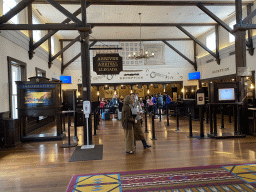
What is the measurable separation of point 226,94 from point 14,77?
26.3 feet

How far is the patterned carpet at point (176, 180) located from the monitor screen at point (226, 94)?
10.3ft

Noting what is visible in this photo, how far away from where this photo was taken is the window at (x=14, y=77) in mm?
7285

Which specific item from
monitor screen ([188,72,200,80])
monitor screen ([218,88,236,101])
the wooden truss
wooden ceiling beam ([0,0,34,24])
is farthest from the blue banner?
monitor screen ([188,72,200,80])

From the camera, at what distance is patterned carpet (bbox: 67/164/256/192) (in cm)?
316

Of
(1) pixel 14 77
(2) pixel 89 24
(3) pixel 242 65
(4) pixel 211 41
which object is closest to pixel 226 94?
(3) pixel 242 65

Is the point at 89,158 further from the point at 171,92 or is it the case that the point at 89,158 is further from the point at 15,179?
the point at 171,92

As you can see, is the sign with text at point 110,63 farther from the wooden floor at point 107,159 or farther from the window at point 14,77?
the window at point 14,77

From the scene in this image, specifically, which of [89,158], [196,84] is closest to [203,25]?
[196,84]

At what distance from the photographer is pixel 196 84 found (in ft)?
56.0

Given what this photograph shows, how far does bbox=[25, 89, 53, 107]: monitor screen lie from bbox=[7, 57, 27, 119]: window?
0.76 m

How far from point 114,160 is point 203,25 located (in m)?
11.8

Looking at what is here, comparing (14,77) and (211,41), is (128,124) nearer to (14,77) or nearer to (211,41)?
(14,77)

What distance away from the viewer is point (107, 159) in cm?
474

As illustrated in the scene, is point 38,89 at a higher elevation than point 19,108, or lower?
higher
